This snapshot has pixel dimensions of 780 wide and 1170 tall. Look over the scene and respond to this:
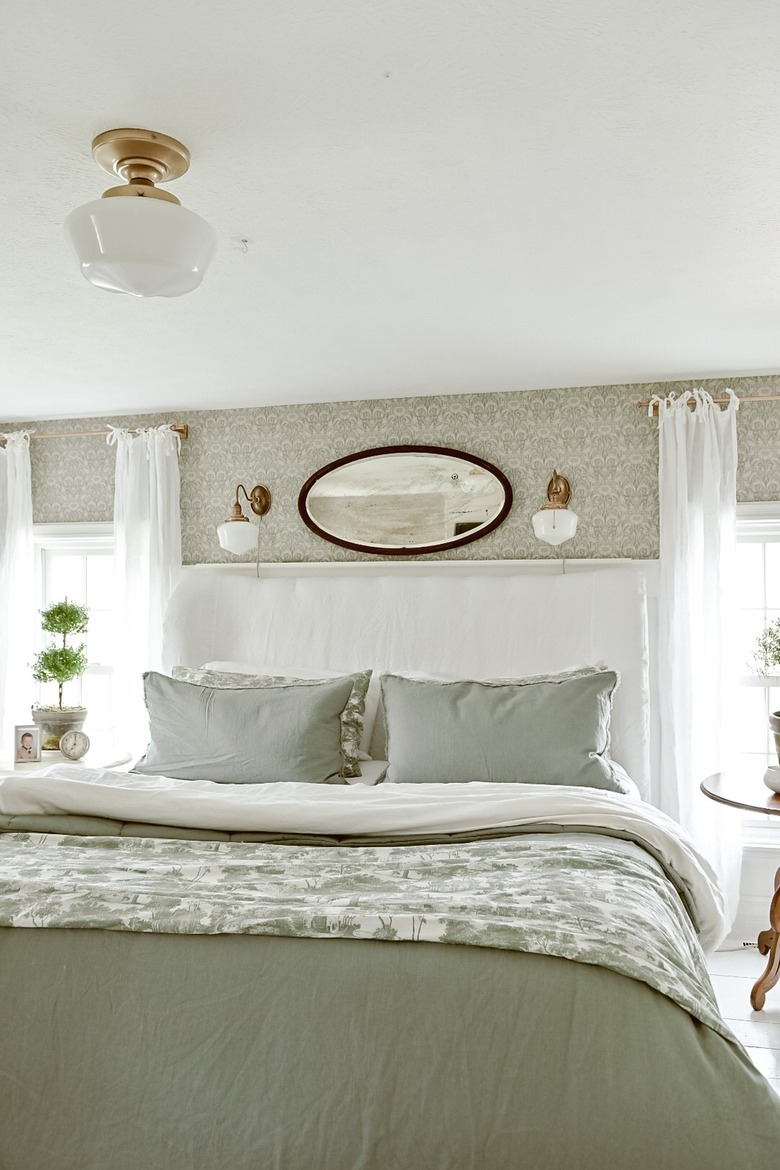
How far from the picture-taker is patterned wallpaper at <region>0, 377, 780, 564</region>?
4023 mm

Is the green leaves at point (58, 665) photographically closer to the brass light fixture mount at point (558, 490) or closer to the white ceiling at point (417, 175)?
the white ceiling at point (417, 175)

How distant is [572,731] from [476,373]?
1583 millimetres

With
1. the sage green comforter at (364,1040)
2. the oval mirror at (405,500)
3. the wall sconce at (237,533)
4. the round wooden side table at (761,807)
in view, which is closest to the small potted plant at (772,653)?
the round wooden side table at (761,807)

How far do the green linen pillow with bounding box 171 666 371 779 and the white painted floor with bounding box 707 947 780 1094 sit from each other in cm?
154

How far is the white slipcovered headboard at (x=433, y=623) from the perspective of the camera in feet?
12.3

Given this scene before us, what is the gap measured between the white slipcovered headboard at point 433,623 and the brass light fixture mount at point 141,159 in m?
2.28

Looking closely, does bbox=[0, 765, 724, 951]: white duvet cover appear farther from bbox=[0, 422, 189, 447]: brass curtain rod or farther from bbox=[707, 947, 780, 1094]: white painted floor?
bbox=[0, 422, 189, 447]: brass curtain rod

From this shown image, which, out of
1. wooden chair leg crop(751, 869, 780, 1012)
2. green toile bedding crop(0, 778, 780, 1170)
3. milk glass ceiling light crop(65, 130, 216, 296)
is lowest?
wooden chair leg crop(751, 869, 780, 1012)

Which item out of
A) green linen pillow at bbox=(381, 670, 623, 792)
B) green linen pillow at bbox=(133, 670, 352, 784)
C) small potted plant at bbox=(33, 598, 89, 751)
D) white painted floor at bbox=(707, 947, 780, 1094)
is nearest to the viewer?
white painted floor at bbox=(707, 947, 780, 1094)

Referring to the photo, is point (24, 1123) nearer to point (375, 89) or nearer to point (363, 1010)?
point (363, 1010)

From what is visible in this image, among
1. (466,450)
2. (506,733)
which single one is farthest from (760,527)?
(506,733)

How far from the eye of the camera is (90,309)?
3.03m

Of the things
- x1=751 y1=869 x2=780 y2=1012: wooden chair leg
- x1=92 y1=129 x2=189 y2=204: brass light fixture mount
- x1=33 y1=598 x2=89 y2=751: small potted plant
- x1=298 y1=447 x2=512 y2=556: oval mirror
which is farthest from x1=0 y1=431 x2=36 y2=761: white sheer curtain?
x1=751 y1=869 x2=780 y2=1012: wooden chair leg

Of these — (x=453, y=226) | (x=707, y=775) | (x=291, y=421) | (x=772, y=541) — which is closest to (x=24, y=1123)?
(x=453, y=226)
